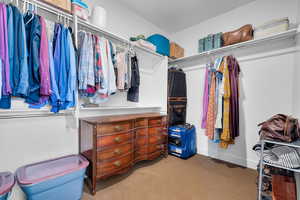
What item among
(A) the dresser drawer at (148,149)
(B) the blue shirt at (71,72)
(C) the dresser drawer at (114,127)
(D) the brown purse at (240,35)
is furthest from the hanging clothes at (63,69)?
(D) the brown purse at (240,35)

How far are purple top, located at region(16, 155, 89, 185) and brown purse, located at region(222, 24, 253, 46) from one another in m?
2.61

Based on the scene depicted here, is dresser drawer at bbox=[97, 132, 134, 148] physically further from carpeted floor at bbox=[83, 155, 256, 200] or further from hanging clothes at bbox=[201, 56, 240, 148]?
hanging clothes at bbox=[201, 56, 240, 148]

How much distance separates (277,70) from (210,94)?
36.9 inches

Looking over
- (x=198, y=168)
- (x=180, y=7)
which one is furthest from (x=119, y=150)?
(x=180, y=7)

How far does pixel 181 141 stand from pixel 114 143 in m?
1.24

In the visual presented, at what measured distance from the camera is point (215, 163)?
2.13 metres

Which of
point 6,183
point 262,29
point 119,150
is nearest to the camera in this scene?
point 6,183

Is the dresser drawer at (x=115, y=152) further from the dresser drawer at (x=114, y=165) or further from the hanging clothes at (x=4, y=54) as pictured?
the hanging clothes at (x=4, y=54)

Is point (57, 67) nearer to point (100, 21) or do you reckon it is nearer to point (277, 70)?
point (100, 21)

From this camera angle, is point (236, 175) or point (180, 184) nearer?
point (180, 184)

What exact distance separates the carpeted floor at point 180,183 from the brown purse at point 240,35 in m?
1.98

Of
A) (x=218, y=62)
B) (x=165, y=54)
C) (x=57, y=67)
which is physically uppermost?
(x=165, y=54)

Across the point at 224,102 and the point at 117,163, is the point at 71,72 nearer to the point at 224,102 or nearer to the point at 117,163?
the point at 117,163

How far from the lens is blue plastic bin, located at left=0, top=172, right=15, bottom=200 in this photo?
0.92 m
